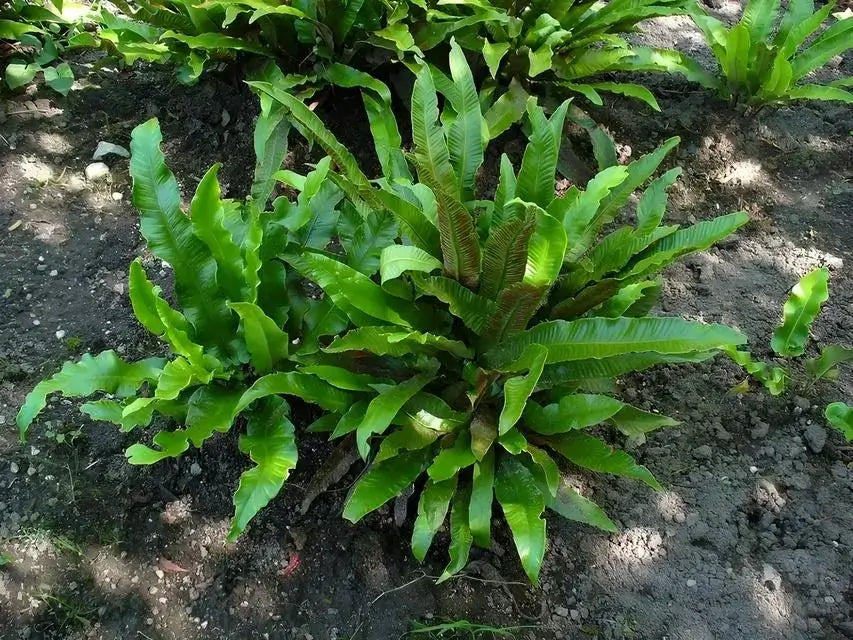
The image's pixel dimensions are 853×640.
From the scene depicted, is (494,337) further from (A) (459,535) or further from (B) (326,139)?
(B) (326,139)

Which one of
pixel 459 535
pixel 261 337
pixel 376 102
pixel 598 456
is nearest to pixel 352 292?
pixel 261 337

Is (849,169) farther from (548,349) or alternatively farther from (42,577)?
(42,577)

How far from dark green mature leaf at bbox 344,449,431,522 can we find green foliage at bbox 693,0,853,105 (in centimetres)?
277

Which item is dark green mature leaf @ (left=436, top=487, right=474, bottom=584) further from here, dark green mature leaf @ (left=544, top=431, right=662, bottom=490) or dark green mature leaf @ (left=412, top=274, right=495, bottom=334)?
dark green mature leaf @ (left=412, top=274, right=495, bottom=334)

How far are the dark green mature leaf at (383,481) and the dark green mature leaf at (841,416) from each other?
1.58 meters

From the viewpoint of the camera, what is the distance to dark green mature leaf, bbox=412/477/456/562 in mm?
2283

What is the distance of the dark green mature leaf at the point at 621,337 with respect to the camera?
6.98 feet

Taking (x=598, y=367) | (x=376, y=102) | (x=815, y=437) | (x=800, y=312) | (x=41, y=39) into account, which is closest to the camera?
(x=598, y=367)

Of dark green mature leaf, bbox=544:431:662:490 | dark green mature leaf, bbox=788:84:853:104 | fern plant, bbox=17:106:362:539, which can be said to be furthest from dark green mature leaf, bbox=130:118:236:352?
dark green mature leaf, bbox=788:84:853:104

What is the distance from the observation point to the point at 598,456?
2.37 m

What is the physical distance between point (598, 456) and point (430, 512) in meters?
0.60

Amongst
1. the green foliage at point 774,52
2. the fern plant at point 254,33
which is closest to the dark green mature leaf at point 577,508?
the fern plant at point 254,33

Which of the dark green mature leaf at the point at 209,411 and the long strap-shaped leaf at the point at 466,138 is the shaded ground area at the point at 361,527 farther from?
the long strap-shaped leaf at the point at 466,138

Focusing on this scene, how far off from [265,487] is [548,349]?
0.98 meters
